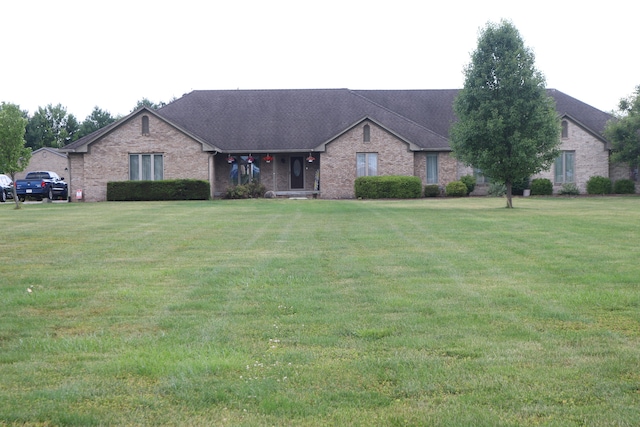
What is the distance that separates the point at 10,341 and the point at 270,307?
286 centimetres

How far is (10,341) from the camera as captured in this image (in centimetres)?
719

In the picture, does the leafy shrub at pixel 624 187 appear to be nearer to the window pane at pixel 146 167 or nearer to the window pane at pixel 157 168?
the window pane at pixel 157 168

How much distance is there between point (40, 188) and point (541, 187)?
29.4 m

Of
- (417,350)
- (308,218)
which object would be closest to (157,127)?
(308,218)

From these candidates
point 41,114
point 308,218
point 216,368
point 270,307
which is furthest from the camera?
point 41,114

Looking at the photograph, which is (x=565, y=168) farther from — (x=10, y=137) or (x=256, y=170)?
(x=10, y=137)

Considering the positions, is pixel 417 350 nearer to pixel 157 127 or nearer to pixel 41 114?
pixel 157 127

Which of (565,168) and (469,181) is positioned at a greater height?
(565,168)

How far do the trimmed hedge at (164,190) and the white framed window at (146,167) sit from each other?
1.95 meters

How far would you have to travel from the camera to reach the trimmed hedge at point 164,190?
3841 cm

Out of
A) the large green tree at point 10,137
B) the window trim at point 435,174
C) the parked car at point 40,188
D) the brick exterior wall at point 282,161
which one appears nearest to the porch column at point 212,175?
the brick exterior wall at point 282,161

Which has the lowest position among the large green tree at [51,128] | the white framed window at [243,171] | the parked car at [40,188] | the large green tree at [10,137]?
the parked car at [40,188]

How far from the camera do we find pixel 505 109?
30000 mm

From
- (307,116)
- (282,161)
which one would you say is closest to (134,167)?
(282,161)
